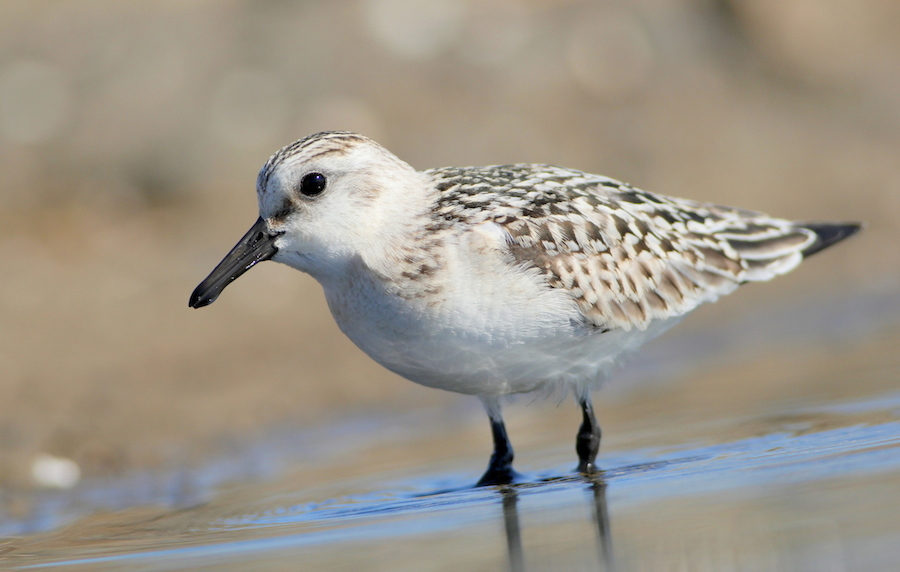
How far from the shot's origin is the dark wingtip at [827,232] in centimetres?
875

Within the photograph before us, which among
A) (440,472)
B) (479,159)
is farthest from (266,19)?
(440,472)

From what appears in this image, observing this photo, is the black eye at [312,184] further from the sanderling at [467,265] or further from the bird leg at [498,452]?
the bird leg at [498,452]

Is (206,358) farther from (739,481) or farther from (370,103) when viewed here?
(739,481)

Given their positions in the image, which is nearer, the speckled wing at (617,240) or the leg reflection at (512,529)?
the leg reflection at (512,529)

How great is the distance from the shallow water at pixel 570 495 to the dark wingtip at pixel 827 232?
0.95m

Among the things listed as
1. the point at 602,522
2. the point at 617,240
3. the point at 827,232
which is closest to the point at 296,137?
the point at 827,232

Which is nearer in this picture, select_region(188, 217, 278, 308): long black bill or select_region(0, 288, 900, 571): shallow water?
select_region(0, 288, 900, 571): shallow water

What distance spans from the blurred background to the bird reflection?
2.96 m

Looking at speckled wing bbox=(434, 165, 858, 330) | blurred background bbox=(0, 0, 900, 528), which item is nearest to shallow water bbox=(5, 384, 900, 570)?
speckled wing bbox=(434, 165, 858, 330)

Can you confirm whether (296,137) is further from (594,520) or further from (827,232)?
(594,520)

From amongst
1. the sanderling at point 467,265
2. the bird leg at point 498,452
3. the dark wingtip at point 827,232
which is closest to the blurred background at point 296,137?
the dark wingtip at point 827,232

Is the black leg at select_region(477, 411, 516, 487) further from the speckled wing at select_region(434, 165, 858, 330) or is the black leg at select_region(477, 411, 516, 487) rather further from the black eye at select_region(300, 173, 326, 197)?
the black eye at select_region(300, 173, 326, 197)

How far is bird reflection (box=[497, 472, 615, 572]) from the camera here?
15.5 ft

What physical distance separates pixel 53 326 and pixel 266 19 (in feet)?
18.2
